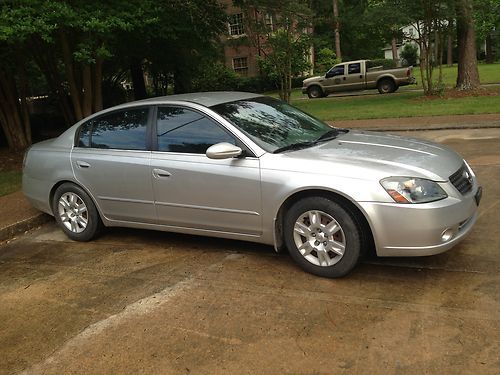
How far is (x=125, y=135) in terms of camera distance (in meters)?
5.39

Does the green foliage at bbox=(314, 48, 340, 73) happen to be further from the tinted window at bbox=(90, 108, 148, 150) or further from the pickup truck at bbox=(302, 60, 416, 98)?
the tinted window at bbox=(90, 108, 148, 150)

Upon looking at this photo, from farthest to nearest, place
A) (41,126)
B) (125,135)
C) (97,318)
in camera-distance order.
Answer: (41,126) < (125,135) < (97,318)

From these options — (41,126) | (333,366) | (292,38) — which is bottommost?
(333,366)

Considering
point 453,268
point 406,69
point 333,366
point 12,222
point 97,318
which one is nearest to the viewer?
point 333,366

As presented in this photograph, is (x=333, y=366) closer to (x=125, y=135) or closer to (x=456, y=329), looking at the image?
(x=456, y=329)

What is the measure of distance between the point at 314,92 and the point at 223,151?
23.7 m

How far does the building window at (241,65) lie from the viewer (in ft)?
136

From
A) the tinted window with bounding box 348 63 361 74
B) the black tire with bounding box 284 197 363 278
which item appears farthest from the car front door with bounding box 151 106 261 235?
the tinted window with bounding box 348 63 361 74

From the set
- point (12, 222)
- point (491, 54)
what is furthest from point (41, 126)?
point (491, 54)

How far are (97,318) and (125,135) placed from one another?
6.96 feet

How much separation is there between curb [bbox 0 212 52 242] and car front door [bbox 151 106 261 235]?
8.03 feet

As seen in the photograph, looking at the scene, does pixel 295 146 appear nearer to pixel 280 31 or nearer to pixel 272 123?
pixel 272 123

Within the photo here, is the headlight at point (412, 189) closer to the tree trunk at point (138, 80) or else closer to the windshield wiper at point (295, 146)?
the windshield wiper at point (295, 146)

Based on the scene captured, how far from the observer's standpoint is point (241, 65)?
41844 mm
